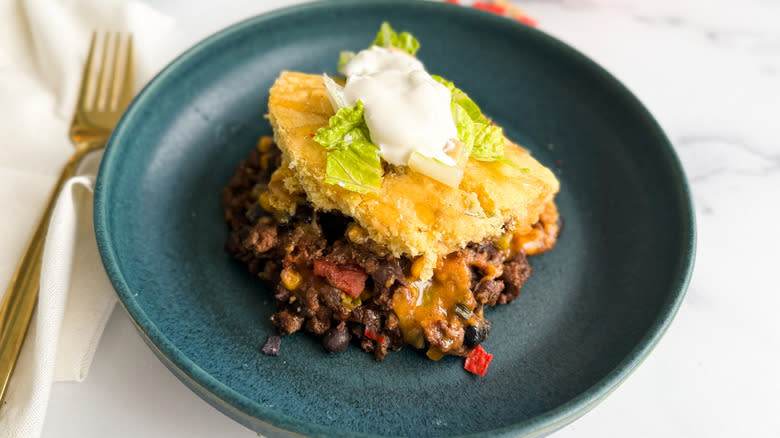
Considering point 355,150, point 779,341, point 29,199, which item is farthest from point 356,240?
point 779,341

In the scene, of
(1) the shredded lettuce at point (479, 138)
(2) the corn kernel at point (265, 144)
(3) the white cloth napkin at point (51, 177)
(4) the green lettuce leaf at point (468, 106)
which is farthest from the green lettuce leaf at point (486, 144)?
(3) the white cloth napkin at point (51, 177)

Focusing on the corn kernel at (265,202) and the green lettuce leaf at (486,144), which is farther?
the corn kernel at (265,202)

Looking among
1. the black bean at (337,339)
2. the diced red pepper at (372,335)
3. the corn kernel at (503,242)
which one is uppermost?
the corn kernel at (503,242)

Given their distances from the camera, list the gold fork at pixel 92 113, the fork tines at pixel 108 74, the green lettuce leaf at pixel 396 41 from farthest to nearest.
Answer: the fork tines at pixel 108 74
the green lettuce leaf at pixel 396 41
the gold fork at pixel 92 113

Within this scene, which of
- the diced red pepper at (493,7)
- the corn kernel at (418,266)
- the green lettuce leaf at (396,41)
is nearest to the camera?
the corn kernel at (418,266)

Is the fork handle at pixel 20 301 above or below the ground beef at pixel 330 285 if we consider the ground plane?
below

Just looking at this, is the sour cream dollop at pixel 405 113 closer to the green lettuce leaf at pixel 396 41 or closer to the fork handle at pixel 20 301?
the green lettuce leaf at pixel 396 41

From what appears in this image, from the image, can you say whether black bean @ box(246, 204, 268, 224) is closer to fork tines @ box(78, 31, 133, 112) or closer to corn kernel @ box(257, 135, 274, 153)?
corn kernel @ box(257, 135, 274, 153)

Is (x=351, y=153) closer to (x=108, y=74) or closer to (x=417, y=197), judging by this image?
(x=417, y=197)
